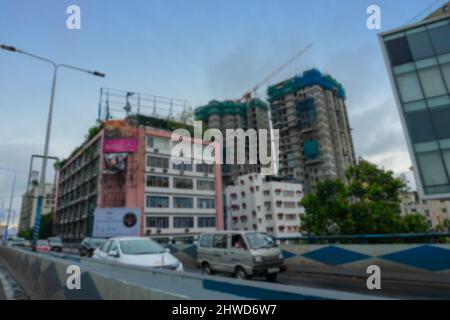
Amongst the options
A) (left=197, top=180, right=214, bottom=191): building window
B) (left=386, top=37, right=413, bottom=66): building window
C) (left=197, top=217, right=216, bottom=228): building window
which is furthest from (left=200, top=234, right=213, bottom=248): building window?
(left=197, top=180, right=214, bottom=191): building window

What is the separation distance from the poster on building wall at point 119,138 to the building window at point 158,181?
574 centimetres

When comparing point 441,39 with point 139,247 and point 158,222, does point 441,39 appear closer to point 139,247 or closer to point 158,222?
point 139,247

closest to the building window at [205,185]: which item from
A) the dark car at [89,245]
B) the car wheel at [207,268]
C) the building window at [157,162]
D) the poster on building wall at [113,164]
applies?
the building window at [157,162]

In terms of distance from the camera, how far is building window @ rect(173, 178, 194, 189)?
2083 inches

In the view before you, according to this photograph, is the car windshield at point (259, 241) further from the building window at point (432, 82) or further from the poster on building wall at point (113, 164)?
the poster on building wall at point (113, 164)

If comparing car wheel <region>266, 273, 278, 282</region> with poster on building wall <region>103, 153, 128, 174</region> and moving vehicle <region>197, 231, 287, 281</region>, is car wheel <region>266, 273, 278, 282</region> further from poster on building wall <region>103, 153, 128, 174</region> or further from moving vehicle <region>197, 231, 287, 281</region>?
poster on building wall <region>103, 153, 128, 174</region>

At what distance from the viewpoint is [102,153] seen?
49.3 meters

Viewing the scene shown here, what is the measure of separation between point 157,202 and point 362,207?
32781 mm

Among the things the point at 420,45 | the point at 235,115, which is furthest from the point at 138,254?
the point at 235,115

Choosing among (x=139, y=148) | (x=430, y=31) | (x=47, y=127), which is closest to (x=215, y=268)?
(x=47, y=127)

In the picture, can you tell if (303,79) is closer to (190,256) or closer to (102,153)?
(102,153)

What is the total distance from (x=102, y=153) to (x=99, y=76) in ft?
115

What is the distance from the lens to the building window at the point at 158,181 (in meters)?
49.8

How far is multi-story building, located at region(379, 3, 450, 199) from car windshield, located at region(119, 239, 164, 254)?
2047cm
